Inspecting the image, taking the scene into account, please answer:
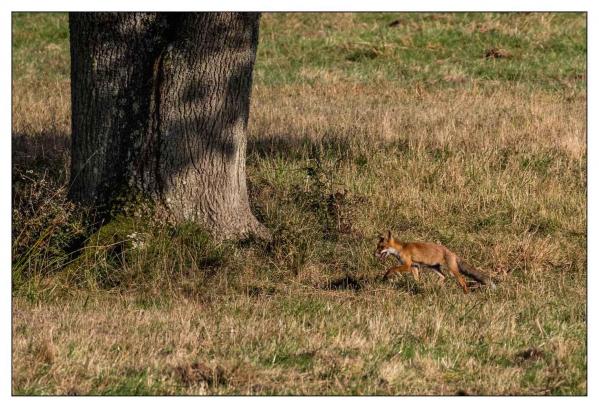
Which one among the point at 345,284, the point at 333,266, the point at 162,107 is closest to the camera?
the point at 345,284

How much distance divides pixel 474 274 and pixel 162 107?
3466 millimetres

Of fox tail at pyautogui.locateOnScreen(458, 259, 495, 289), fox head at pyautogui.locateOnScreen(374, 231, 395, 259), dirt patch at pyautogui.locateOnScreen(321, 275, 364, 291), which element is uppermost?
fox head at pyautogui.locateOnScreen(374, 231, 395, 259)

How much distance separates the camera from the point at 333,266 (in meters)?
10.2

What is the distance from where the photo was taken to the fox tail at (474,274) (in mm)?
9539

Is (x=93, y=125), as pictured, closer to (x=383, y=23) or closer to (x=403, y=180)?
(x=403, y=180)

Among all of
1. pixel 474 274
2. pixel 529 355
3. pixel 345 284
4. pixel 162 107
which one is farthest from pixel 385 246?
pixel 162 107

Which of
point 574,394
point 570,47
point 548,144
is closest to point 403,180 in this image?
point 548,144

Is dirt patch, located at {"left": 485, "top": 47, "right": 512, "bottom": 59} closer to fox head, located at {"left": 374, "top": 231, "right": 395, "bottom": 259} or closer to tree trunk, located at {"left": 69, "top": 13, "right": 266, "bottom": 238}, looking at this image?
tree trunk, located at {"left": 69, "top": 13, "right": 266, "bottom": 238}

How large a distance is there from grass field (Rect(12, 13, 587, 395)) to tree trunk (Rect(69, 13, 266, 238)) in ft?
1.15

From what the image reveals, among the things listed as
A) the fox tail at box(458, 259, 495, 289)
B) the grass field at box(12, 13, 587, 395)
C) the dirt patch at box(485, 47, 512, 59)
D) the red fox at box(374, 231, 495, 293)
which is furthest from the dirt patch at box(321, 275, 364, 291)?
the dirt patch at box(485, 47, 512, 59)

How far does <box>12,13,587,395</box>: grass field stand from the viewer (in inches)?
272

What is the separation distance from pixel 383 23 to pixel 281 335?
737 inches

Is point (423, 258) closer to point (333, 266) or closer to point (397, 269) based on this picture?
point (397, 269)

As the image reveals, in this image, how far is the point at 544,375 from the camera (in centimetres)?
692
